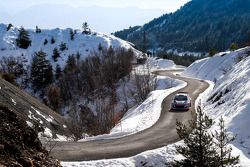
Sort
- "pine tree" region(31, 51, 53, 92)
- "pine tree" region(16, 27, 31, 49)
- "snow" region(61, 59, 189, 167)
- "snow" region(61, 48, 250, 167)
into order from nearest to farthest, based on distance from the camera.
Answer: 1. "snow" region(61, 59, 189, 167)
2. "snow" region(61, 48, 250, 167)
3. "pine tree" region(31, 51, 53, 92)
4. "pine tree" region(16, 27, 31, 49)

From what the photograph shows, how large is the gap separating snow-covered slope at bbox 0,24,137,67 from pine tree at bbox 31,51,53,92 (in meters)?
10.6

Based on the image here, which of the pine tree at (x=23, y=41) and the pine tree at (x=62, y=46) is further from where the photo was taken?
the pine tree at (x=23, y=41)

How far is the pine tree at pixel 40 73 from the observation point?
3474 inches

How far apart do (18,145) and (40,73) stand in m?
78.7

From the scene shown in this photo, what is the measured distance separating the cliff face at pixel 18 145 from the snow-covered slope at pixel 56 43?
88.4 metres

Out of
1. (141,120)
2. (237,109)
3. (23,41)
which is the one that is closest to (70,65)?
(23,41)

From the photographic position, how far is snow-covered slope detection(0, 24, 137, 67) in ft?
350

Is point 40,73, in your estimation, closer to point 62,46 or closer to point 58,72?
point 58,72

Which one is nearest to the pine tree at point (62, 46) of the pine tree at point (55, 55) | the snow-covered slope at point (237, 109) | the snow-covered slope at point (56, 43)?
→ the snow-covered slope at point (56, 43)

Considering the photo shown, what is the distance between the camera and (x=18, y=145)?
43.8 ft

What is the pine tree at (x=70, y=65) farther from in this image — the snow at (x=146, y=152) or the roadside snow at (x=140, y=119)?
the snow at (x=146, y=152)

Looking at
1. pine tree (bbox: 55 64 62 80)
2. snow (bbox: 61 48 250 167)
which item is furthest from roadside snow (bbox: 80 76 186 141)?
pine tree (bbox: 55 64 62 80)

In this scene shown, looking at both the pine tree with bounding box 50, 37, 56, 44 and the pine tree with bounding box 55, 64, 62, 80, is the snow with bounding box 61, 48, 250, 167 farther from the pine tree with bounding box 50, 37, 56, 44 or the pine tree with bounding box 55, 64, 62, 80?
the pine tree with bounding box 50, 37, 56, 44

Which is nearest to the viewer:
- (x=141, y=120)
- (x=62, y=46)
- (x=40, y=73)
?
(x=141, y=120)
